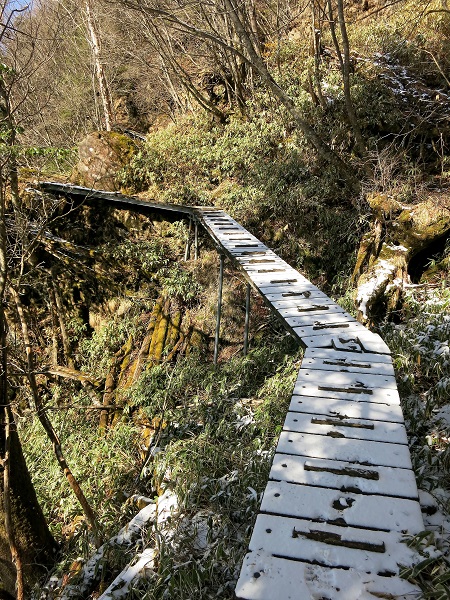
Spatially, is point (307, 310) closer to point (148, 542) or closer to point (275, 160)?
point (148, 542)

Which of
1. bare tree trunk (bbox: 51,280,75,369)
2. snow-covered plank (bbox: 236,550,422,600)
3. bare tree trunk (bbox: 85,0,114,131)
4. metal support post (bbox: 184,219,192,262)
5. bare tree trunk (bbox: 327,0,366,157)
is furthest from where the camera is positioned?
bare tree trunk (bbox: 85,0,114,131)

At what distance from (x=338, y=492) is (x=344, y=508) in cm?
9

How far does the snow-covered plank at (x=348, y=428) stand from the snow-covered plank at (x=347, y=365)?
0.61 meters

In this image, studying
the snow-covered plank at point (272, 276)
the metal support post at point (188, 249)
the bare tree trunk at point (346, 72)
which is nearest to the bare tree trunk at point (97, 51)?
the metal support post at point (188, 249)

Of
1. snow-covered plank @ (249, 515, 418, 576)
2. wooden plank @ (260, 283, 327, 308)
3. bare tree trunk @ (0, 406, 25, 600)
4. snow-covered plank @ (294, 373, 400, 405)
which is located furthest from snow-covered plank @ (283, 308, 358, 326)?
bare tree trunk @ (0, 406, 25, 600)

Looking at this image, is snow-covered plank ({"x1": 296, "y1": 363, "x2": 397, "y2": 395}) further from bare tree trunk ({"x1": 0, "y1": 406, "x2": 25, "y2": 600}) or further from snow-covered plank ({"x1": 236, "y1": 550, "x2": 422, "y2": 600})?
bare tree trunk ({"x1": 0, "y1": 406, "x2": 25, "y2": 600})

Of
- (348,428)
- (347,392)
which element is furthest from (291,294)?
(348,428)

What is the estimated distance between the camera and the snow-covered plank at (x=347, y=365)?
2742 millimetres

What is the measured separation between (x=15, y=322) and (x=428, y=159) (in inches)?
347

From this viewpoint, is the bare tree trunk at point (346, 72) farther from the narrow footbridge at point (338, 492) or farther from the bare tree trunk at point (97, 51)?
the bare tree trunk at point (97, 51)

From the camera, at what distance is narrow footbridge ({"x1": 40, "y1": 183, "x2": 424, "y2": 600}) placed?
132cm

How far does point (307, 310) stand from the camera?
12.4 feet

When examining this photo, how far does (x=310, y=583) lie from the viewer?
51.6 inches

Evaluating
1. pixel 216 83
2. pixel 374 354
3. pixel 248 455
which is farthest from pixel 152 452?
pixel 216 83
